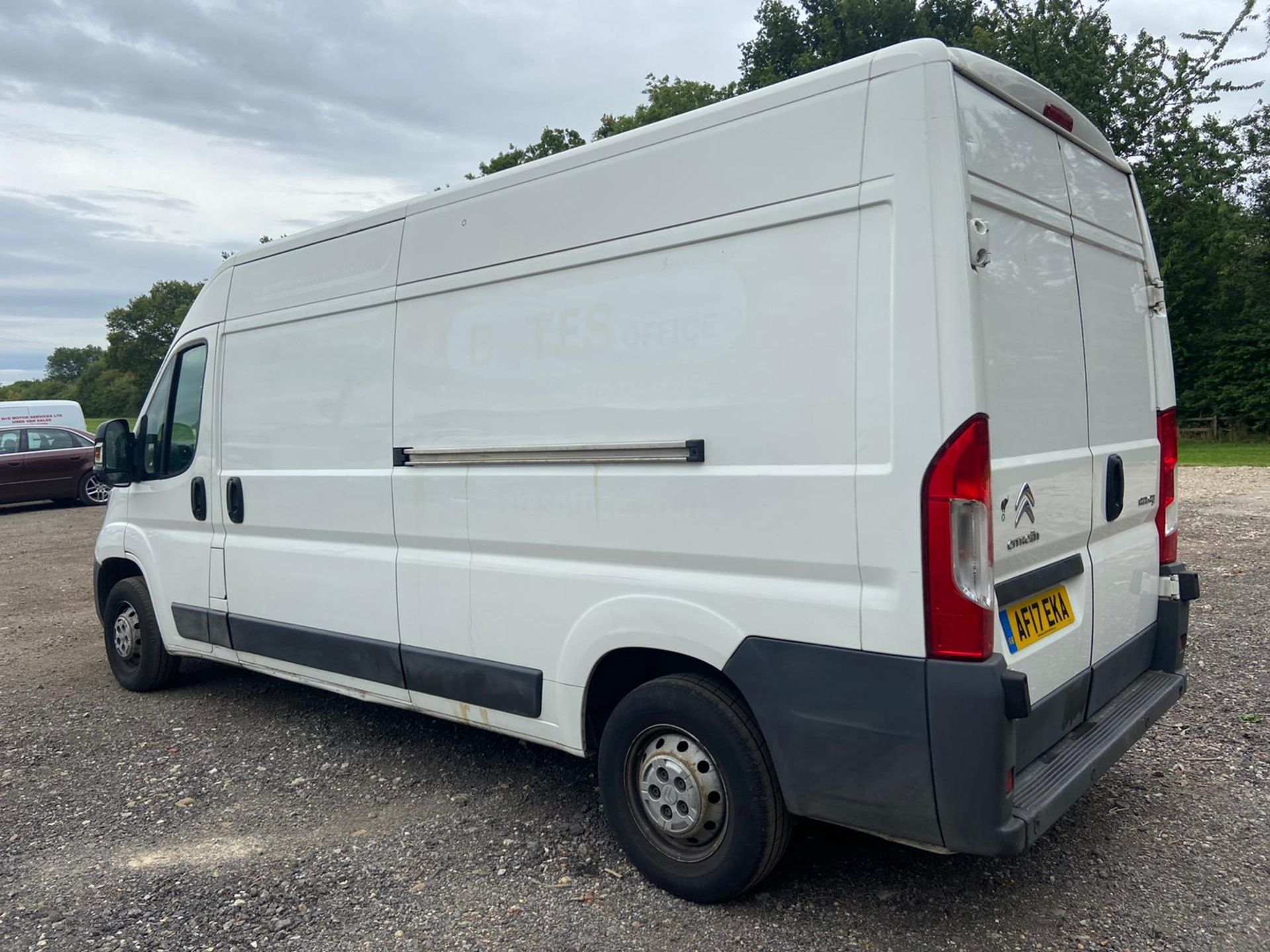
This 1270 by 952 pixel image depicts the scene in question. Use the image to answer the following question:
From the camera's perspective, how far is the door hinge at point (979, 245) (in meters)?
2.60

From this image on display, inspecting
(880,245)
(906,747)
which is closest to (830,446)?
(880,245)

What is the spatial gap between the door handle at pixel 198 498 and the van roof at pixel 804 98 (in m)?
1.79

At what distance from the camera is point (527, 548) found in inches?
141

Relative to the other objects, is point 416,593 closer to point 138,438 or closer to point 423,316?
point 423,316

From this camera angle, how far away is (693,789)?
3135 millimetres

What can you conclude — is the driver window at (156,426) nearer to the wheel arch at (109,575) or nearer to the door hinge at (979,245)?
the wheel arch at (109,575)

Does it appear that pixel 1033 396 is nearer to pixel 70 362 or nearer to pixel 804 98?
pixel 804 98

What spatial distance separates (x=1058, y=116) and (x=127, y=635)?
5648mm

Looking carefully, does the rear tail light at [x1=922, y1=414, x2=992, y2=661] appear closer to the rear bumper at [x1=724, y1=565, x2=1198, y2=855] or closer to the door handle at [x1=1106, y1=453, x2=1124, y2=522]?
the rear bumper at [x1=724, y1=565, x2=1198, y2=855]

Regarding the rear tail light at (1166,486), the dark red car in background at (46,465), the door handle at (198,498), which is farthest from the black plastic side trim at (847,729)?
the dark red car in background at (46,465)

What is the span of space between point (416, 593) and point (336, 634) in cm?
63

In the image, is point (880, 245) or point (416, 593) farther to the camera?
point (416, 593)

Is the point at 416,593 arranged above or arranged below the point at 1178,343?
below

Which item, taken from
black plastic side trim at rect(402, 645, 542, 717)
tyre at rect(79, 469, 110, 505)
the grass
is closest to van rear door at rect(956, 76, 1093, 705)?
black plastic side trim at rect(402, 645, 542, 717)
